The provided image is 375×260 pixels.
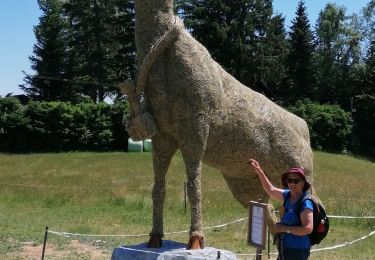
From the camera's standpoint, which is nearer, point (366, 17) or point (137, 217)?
point (137, 217)

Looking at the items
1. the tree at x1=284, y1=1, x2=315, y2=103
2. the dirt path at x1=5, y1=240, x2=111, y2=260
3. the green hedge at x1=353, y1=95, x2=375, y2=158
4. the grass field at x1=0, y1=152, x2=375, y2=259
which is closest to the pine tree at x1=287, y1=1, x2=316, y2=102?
the tree at x1=284, y1=1, x2=315, y2=103

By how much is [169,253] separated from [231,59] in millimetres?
33530

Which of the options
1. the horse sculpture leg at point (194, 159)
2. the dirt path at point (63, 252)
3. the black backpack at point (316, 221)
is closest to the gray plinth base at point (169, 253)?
the horse sculpture leg at point (194, 159)

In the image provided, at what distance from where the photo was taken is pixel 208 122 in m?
5.96

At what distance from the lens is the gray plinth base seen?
5.58 metres

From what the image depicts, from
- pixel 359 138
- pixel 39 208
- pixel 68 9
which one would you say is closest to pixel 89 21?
pixel 68 9

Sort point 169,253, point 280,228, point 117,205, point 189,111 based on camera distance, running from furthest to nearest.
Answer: point 117,205
point 189,111
point 169,253
point 280,228

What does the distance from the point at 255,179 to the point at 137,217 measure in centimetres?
694

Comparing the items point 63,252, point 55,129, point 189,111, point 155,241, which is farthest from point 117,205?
point 55,129

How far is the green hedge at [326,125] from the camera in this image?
35188 mm

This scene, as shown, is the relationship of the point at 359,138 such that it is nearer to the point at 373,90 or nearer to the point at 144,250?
the point at 373,90

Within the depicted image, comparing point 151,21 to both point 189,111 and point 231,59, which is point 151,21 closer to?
point 189,111

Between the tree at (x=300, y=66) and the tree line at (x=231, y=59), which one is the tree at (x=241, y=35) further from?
the tree at (x=300, y=66)

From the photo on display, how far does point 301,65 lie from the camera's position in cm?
4378
